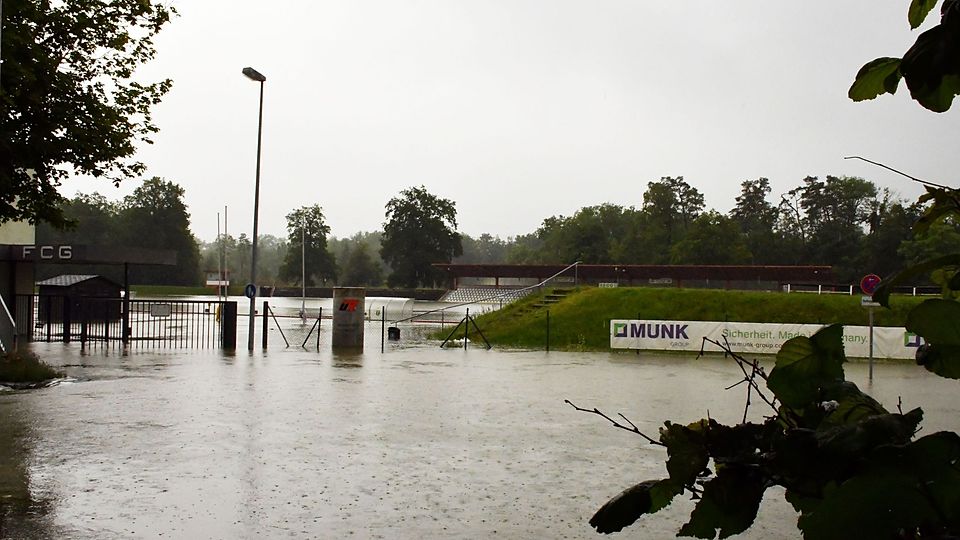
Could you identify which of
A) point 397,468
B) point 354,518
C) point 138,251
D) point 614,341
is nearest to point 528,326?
point 614,341

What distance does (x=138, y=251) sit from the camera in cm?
3098

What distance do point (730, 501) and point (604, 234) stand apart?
334ft

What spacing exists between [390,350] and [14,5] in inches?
613

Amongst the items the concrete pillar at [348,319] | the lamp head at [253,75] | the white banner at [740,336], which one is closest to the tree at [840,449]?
the white banner at [740,336]

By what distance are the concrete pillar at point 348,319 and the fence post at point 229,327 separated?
11.1ft

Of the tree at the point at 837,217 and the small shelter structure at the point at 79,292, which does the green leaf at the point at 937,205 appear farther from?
the tree at the point at 837,217

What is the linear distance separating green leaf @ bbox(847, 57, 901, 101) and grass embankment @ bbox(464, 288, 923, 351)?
3053 centimetres

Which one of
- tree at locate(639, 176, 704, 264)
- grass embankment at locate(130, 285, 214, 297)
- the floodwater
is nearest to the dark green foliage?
grass embankment at locate(130, 285, 214, 297)

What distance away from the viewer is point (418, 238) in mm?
116375

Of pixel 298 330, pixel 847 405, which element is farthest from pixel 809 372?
pixel 298 330

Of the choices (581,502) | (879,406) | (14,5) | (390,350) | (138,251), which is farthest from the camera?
(138,251)

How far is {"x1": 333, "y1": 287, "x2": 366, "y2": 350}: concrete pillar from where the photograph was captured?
28.2 m

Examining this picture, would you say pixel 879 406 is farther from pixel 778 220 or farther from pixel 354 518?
pixel 778 220

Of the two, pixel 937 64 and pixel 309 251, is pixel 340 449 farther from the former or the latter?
pixel 309 251
